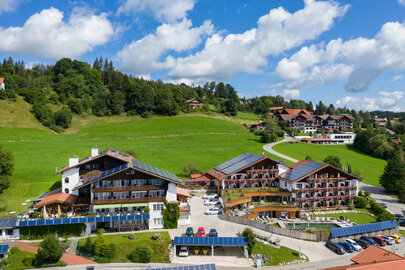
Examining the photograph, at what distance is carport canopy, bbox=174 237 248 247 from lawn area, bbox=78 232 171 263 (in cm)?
211

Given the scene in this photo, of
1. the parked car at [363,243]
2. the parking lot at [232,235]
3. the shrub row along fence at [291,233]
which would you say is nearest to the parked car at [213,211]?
the parking lot at [232,235]

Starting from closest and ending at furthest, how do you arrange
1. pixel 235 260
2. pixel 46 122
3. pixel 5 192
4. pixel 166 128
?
pixel 235 260 → pixel 5 192 → pixel 46 122 → pixel 166 128

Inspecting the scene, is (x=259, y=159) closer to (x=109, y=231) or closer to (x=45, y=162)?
(x=109, y=231)

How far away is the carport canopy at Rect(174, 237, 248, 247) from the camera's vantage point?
3838 centimetres

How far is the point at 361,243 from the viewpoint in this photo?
43.2 metres

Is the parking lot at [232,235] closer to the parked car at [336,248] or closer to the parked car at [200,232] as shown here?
the parked car at [336,248]

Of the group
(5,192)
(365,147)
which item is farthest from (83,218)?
(365,147)

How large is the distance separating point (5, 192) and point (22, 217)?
877 inches

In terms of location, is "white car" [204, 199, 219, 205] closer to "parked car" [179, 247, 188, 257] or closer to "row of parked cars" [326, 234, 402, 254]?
"parked car" [179, 247, 188, 257]

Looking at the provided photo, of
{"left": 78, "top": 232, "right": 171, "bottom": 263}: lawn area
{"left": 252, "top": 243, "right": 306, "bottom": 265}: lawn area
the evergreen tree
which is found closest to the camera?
{"left": 78, "top": 232, "right": 171, "bottom": 263}: lawn area

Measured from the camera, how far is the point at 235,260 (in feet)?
123

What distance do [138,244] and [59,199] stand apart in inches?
640

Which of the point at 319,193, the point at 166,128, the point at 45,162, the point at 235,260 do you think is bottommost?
the point at 235,260

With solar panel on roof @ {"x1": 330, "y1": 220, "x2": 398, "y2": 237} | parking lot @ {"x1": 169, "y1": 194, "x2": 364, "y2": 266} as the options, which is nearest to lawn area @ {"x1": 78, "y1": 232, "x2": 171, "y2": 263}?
parking lot @ {"x1": 169, "y1": 194, "x2": 364, "y2": 266}
